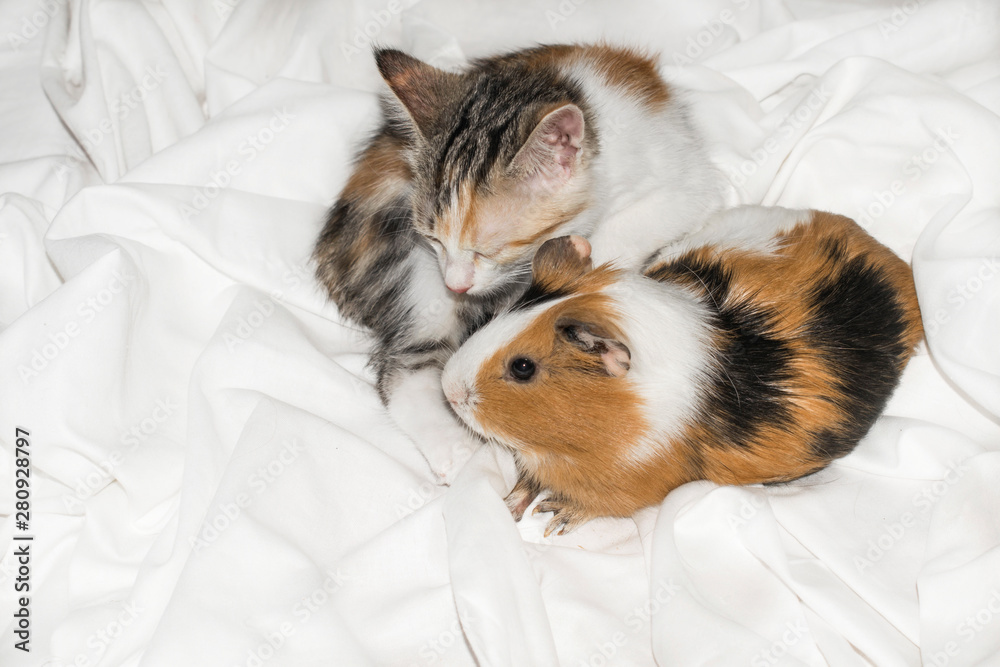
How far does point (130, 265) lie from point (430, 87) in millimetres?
1512

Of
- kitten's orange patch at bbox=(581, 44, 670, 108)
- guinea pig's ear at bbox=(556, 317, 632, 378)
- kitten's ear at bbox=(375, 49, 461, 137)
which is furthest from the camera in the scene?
kitten's orange patch at bbox=(581, 44, 670, 108)

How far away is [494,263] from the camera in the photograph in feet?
10.4

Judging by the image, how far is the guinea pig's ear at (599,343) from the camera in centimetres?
250

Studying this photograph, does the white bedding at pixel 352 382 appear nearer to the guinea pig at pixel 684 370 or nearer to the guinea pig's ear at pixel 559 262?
the guinea pig at pixel 684 370

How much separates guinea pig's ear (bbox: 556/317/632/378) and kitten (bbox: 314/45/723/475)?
0.62 metres

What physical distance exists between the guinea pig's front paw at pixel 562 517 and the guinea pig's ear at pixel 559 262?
891mm

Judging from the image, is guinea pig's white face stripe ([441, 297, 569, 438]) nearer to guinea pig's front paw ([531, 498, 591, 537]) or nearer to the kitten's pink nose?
the kitten's pink nose

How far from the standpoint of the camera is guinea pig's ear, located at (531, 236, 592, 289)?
112 inches

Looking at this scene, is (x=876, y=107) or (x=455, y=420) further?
(x=876, y=107)

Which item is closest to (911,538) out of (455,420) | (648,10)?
(455,420)

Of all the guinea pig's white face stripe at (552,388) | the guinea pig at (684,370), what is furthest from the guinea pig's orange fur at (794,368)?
the guinea pig's white face stripe at (552,388)

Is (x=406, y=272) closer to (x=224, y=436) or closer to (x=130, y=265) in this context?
(x=224, y=436)

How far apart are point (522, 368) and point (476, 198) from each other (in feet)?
2.27

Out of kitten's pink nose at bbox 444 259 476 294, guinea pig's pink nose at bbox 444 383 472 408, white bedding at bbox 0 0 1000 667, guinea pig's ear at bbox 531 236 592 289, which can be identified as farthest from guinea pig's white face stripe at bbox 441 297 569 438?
white bedding at bbox 0 0 1000 667
